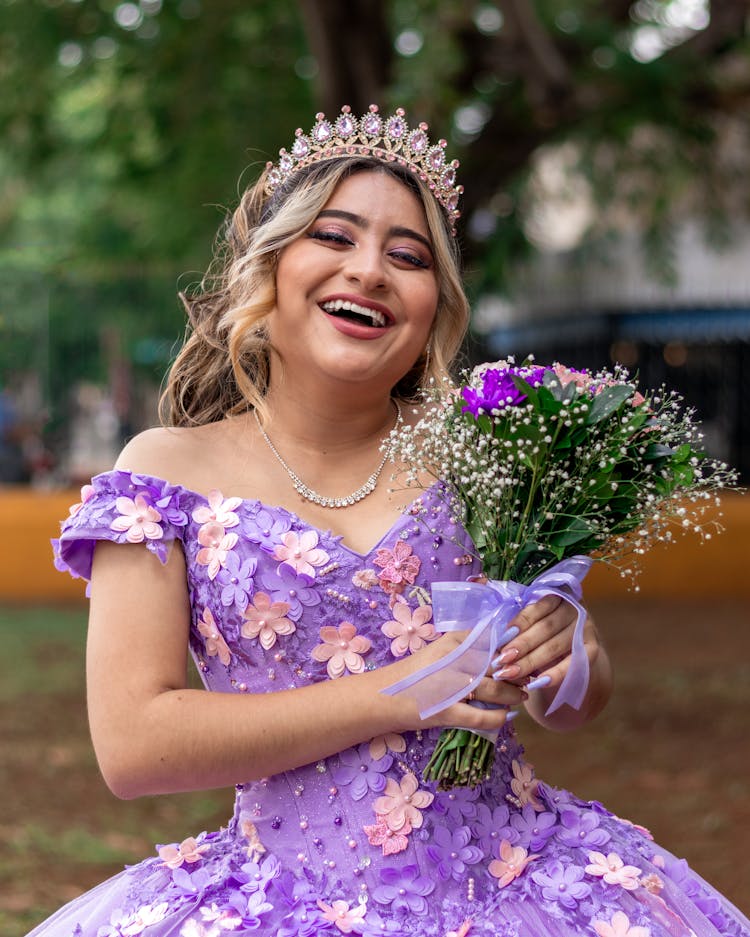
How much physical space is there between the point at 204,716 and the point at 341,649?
12.4 inches

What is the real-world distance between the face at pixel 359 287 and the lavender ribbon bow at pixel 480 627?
20.1 inches

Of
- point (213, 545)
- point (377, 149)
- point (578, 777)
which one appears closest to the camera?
point (213, 545)

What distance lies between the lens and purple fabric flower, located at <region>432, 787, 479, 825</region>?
239cm

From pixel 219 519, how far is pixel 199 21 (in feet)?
26.9

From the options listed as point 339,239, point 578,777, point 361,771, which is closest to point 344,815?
point 361,771

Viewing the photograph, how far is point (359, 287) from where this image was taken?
245cm

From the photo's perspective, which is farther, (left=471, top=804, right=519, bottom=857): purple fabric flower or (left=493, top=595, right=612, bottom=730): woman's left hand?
(left=471, top=804, right=519, bottom=857): purple fabric flower

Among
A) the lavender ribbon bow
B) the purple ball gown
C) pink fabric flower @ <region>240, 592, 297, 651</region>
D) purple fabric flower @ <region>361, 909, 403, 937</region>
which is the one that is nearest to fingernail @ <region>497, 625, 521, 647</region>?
the lavender ribbon bow

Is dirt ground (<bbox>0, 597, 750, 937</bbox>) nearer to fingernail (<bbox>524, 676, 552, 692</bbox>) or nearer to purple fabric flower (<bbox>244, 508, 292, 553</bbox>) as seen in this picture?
purple fabric flower (<bbox>244, 508, 292, 553</bbox>)

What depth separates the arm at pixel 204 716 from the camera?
87.7 inches

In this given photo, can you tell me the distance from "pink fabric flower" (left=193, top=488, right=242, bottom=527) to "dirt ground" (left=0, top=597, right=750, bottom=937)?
9.58 feet

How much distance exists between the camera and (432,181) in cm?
264

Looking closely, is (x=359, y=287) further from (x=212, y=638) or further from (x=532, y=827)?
(x=532, y=827)

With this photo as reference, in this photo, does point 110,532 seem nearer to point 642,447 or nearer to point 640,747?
point 642,447
